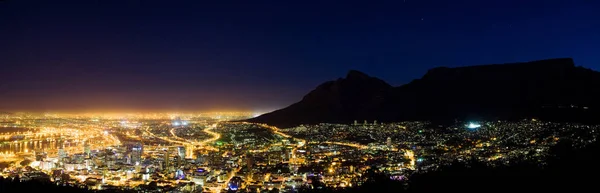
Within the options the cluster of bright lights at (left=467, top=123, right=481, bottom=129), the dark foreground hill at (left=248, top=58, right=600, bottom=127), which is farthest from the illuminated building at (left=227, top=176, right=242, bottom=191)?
the dark foreground hill at (left=248, top=58, right=600, bottom=127)

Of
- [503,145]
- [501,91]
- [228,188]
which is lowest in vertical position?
[228,188]

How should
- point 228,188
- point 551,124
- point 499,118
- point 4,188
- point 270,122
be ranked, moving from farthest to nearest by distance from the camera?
1. point 270,122
2. point 499,118
3. point 551,124
4. point 228,188
5. point 4,188

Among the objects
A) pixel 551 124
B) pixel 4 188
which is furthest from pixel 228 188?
pixel 551 124

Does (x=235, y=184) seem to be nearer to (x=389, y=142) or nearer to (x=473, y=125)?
(x=389, y=142)

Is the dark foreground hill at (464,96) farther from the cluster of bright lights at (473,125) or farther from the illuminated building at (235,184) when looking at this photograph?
the illuminated building at (235,184)

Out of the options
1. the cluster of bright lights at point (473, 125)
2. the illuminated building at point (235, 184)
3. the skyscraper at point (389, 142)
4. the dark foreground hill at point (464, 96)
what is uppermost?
the dark foreground hill at point (464, 96)

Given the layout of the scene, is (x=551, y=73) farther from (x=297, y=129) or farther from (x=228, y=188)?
(x=228, y=188)

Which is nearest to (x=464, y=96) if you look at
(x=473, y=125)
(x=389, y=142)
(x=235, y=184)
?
(x=473, y=125)

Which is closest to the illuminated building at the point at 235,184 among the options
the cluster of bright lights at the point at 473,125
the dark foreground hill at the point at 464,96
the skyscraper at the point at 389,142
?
the skyscraper at the point at 389,142

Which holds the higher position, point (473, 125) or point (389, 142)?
point (473, 125)
